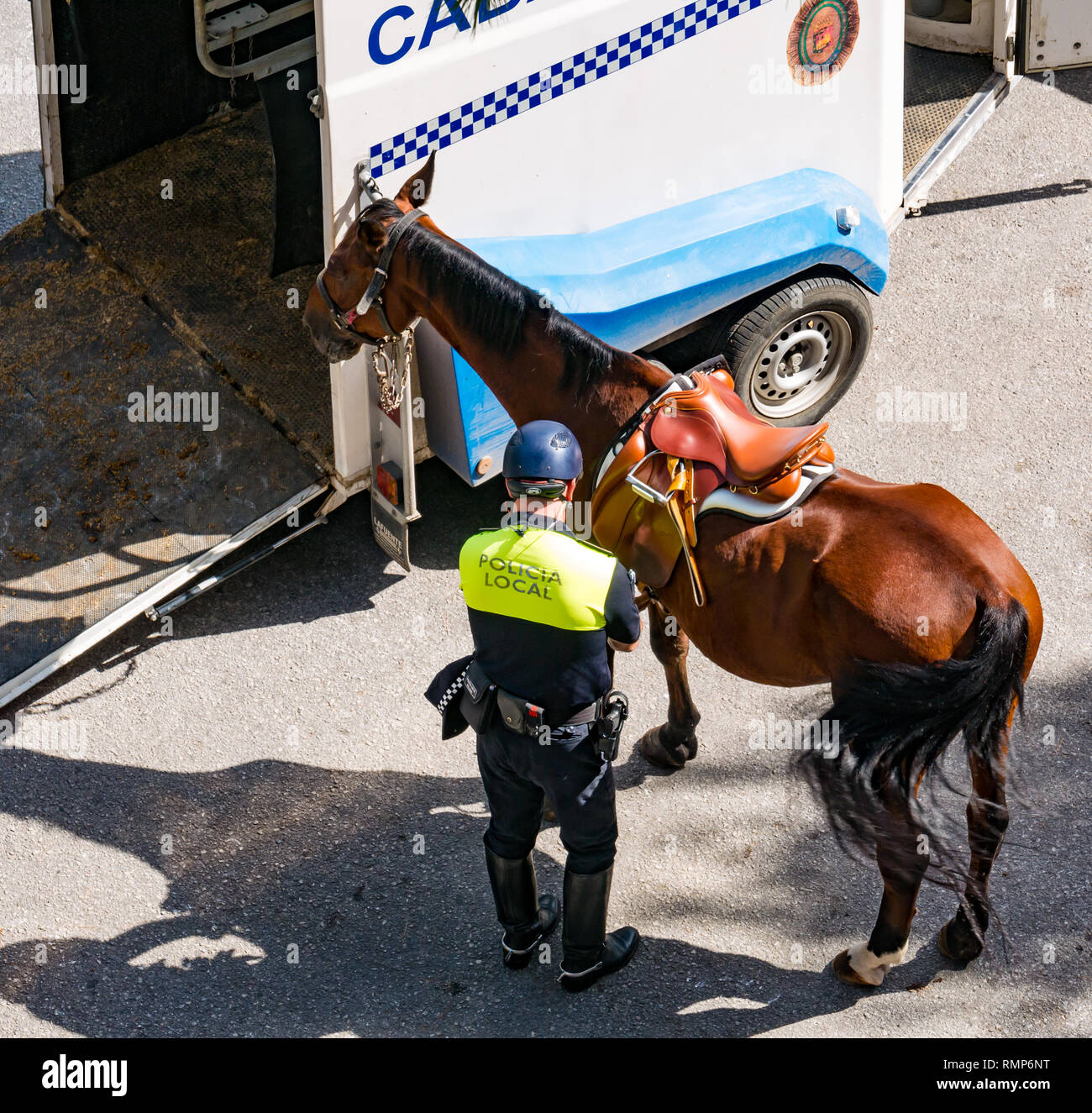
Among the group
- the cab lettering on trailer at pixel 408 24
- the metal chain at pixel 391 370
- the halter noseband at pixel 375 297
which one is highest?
the cab lettering on trailer at pixel 408 24

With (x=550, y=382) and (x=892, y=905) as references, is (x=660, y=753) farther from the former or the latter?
(x=550, y=382)

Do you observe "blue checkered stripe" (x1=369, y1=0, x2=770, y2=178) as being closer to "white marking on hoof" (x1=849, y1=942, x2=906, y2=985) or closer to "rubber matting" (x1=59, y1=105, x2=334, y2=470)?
"rubber matting" (x1=59, y1=105, x2=334, y2=470)

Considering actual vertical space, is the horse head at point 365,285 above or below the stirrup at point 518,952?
above

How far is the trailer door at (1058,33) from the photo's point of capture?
24.6 feet

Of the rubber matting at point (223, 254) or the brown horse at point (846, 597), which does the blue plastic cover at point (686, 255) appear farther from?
the rubber matting at point (223, 254)

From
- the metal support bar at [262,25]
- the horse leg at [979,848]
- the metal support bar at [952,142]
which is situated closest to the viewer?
the horse leg at [979,848]

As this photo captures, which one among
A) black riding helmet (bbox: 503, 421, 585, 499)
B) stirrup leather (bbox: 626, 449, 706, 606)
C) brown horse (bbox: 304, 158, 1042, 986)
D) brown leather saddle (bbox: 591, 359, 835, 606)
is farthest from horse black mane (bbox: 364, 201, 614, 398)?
black riding helmet (bbox: 503, 421, 585, 499)

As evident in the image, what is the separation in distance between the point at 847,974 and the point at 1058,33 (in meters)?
5.62

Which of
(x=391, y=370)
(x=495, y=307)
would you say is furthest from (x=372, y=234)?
(x=391, y=370)

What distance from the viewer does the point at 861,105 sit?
20.1ft

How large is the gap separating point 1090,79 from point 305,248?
17.9 ft

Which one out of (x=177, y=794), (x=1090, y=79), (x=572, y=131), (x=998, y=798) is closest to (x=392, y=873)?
(x=177, y=794)

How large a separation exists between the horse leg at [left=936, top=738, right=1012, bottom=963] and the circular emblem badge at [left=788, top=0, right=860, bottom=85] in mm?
3239

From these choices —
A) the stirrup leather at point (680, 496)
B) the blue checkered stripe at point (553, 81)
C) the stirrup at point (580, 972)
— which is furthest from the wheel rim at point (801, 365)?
the stirrup at point (580, 972)
